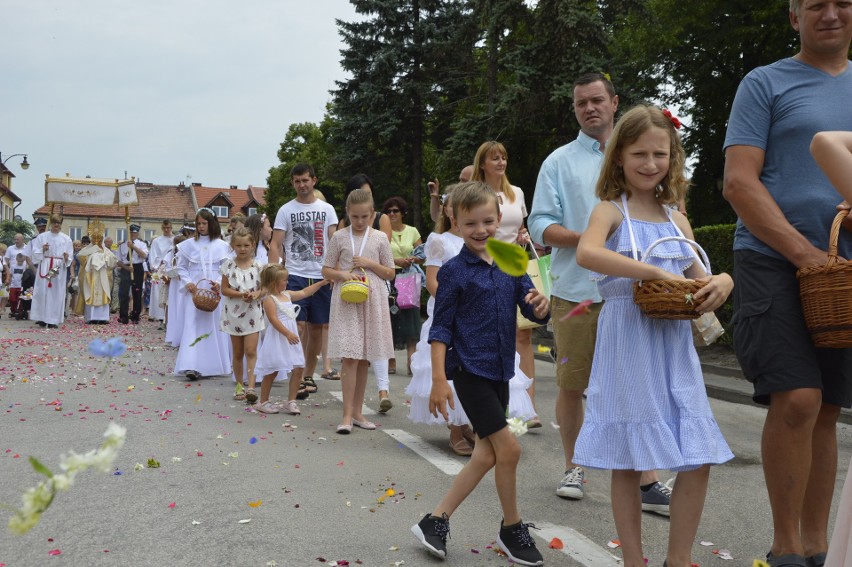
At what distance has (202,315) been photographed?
11.1 meters

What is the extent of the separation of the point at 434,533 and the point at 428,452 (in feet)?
7.56

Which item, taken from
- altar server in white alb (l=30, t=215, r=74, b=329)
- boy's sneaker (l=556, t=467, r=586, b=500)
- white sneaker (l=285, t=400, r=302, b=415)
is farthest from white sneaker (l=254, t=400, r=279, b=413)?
altar server in white alb (l=30, t=215, r=74, b=329)

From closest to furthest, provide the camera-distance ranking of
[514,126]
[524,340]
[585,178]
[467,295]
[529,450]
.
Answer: [467,295]
[585,178]
[529,450]
[524,340]
[514,126]

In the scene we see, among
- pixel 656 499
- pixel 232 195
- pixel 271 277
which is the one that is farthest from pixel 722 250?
pixel 232 195

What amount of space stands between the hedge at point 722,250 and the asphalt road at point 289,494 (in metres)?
5.59

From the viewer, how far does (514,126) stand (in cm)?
2491

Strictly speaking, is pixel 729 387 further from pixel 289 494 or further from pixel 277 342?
pixel 289 494

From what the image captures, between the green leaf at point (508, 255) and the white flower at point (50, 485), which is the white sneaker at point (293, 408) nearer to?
the white flower at point (50, 485)

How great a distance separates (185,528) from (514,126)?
2178 centimetres

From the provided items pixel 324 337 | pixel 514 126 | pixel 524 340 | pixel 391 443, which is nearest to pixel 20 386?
pixel 324 337

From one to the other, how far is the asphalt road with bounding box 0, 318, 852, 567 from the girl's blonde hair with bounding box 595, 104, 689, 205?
1.53m

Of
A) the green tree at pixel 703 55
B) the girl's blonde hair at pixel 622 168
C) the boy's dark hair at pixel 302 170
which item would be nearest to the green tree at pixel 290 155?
the green tree at pixel 703 55

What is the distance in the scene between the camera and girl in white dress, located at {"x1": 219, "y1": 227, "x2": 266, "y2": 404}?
28.9 ft

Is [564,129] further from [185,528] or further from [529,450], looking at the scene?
[185,528]
